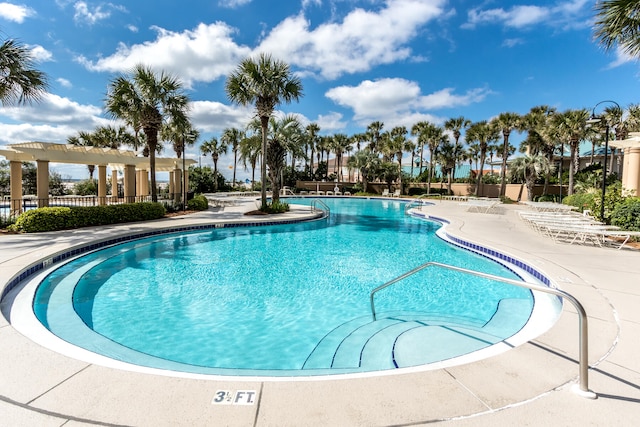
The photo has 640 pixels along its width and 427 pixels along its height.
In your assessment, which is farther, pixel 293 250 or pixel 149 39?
pixel 149 39

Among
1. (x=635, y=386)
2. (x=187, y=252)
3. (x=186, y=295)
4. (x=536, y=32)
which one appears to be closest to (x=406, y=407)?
(x=635, y=386)

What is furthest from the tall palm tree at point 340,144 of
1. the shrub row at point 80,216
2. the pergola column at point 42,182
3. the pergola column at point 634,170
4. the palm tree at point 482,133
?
the pergola column at point 42,182

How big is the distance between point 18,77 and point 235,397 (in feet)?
47.9

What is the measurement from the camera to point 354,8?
15.4 m

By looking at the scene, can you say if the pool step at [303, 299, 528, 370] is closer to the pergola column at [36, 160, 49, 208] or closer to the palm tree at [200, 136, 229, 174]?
the pergola column at [36, 160, 49, 208]

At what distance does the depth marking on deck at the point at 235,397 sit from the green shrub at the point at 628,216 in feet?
45.9

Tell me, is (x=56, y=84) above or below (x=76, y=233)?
above

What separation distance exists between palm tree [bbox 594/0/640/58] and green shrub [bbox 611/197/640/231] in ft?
16.6

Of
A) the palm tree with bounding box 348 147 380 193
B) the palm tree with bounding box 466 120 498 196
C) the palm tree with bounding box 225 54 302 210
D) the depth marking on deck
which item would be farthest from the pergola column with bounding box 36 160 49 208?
the palm tree with bounding box 466 120 498 196

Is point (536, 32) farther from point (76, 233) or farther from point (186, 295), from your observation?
point (76, 233)

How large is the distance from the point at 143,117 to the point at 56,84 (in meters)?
3.67

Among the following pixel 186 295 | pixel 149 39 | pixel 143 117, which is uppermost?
pixel 149 39

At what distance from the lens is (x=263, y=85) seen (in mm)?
15844

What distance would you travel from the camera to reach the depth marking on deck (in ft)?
→ 8.08
